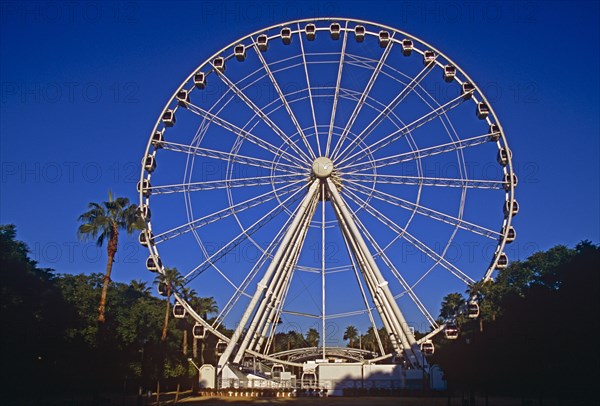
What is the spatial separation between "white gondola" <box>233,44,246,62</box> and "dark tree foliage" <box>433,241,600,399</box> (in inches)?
910

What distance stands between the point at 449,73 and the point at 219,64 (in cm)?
1514

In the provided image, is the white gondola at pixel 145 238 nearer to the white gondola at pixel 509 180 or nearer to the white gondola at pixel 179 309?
the white gondola at pixel 179 309

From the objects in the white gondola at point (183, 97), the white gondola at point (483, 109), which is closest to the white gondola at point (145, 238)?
the white gondola at point (183, 97)

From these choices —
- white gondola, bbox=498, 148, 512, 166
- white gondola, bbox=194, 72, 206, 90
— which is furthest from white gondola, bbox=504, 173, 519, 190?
white gondola, bbox=194, 72, 206, 90

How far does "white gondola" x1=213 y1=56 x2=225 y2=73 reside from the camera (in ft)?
145

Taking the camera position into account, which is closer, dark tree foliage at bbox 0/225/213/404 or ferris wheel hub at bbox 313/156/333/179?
dark tree foliage at bbox 0/225/213/404

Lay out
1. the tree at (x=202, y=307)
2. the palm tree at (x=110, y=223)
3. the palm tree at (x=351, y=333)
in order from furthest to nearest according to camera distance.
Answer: the palm tree at (x=351, y=333), the tree at (x=202, y=307), the palm tree at (x=110, y=223)

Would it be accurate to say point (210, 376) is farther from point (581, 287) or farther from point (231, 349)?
point (581, 287)

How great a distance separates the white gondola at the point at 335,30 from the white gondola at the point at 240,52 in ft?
19.4

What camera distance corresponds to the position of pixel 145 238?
4191 centimetres

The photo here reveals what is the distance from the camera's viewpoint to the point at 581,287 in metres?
41.7

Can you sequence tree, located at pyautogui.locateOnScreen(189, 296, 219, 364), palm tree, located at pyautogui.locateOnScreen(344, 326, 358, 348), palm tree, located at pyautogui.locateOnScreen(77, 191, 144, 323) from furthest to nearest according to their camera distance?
palm tree, located at pyautogui.locateOnScreen(344, 326, 358, 348) → tree, located at pyautogui.locateOnScreen(189, 296, 219, 364) → palm tree, located at pyautogui.locateOnScreen(77, 191, 144, 323)

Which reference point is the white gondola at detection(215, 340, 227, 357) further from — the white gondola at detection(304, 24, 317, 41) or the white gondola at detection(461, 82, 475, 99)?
the white gondola at detection(461, 82, 475, 99)

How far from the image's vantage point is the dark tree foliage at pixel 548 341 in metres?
40.9
